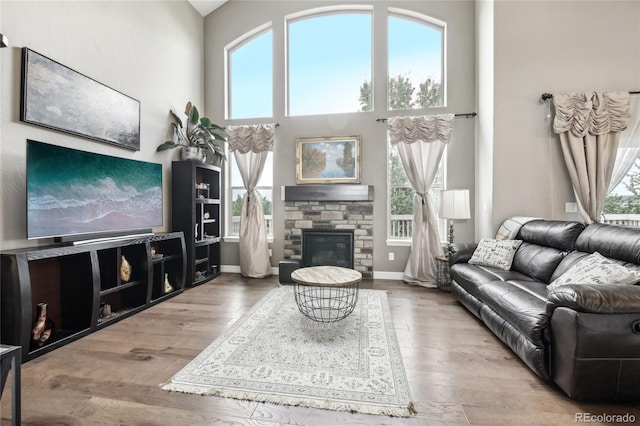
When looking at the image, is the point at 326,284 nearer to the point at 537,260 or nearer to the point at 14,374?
the point at 14,374

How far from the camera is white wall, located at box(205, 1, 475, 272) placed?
4.34m

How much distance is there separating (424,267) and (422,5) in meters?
3.97

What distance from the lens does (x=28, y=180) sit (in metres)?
2.24

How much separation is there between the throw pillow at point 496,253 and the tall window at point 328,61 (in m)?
2.75

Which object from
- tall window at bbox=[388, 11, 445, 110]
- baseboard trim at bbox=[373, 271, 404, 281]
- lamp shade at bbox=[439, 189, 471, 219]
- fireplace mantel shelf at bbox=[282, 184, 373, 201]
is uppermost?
tall window at bbox=[388, 11, 445, 110]

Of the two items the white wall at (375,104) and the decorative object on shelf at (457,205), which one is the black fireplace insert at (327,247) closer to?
the white wall at (375,104)

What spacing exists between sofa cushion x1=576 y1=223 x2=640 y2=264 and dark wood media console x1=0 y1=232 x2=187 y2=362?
4119mm

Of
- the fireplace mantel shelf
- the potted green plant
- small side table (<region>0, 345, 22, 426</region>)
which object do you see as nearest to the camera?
small side table (<region>0, 345, 22, 426</region>)

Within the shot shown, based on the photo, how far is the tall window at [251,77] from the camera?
496 centimetres

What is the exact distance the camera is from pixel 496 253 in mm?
3230

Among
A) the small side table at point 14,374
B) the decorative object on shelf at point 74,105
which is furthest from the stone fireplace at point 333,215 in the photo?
the small side table at point 14,374

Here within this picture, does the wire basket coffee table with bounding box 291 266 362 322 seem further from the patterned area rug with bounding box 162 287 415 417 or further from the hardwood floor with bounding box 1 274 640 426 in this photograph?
the hardwood floor with bounding box 1 274 640 426

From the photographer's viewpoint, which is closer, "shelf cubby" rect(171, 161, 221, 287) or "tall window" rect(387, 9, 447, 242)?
"shelf cubby" rect(171, 161, 221, 287)

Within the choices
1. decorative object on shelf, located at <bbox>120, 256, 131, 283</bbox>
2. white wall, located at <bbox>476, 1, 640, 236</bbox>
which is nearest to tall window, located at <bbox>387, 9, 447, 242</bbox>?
white wall, located at <bbox>476, 1, 640, 236</bbox>
